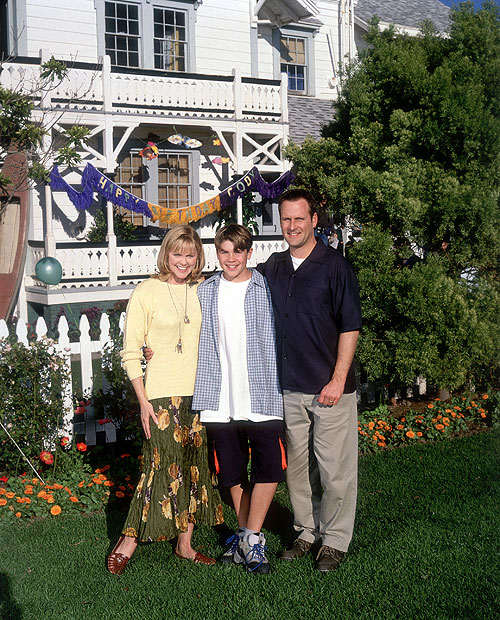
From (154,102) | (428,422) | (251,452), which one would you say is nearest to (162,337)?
(251,452)

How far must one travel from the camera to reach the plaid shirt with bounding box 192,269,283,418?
13.4ft

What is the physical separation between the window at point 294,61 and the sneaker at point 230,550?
16.2m

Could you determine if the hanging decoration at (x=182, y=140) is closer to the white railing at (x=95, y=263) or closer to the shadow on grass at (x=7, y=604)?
the white railing at (x=95, y=263)

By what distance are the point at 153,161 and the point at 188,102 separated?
1661 millimetres

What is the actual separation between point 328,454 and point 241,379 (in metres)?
0.70

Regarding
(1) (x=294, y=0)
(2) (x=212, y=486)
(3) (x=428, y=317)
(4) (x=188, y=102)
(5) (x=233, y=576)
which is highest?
(1) (x=294, y=0)

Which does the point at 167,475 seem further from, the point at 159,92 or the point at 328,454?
the point at 159,92

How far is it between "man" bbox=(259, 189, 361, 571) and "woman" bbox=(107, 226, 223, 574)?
0.54 metres

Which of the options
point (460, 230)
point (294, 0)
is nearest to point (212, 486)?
point (460, 230)

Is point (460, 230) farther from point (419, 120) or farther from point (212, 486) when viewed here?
point (212, 486)

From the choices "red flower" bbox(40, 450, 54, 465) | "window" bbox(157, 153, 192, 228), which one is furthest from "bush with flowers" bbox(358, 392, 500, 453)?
"window" bbox(157, 153, 192, 228)

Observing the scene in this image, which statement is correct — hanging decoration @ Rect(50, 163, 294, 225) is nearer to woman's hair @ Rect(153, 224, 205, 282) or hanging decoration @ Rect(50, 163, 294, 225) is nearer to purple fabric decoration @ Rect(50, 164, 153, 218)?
purple fabric decoration @ Rect(50, 164, 153, 218)

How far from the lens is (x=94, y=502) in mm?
5410

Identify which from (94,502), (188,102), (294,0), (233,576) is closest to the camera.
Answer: (233,576)
